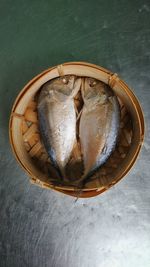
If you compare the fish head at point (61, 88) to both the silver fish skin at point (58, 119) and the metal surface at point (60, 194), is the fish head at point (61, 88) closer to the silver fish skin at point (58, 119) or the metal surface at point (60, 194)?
the silver fish skin at point (58, 119)

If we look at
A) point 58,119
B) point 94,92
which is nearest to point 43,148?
point 58,119

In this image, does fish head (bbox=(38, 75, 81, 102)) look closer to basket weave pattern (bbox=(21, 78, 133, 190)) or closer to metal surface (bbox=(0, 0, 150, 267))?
basket weave pattern (bbox=(21, 78, 133, 190))

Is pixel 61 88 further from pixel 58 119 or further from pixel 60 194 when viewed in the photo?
pixel 60 194

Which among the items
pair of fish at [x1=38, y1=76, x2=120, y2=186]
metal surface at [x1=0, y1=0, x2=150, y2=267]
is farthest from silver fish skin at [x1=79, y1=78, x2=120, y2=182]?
metal surface at [x1=0, y1=0, x2=150, y2=267]

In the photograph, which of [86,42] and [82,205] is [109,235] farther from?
[86,42]

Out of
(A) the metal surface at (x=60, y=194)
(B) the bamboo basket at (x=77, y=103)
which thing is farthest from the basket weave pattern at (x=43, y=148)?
(A) the metal surface at (x=60, y=194)

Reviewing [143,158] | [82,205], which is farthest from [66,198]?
[143,158]

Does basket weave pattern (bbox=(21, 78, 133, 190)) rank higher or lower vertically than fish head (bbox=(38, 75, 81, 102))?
lower
